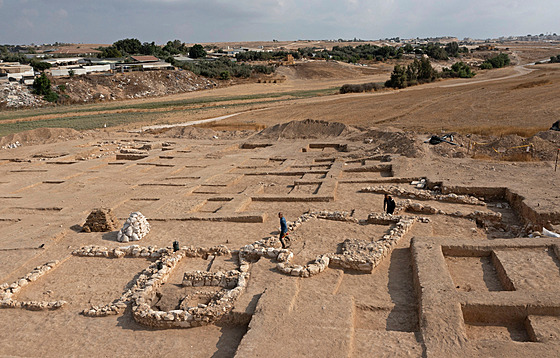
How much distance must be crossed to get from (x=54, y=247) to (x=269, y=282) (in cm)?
606

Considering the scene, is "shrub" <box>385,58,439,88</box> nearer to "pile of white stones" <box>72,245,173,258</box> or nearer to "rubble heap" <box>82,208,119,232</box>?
"rubble heap" <box>82,208,119,232</box>

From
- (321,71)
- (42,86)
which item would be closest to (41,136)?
(42,86)

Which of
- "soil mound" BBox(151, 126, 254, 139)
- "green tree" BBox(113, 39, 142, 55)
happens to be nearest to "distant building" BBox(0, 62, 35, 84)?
"soil mound" BBox(151, 126, 254, 139)

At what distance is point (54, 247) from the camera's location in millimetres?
10516

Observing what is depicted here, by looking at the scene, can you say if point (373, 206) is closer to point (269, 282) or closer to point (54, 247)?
point (269, 282)

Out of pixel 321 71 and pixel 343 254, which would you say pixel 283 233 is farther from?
pixel 321 71

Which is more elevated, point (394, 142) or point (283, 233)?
point (394, 142)

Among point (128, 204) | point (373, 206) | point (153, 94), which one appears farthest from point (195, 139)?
point (153, 94)

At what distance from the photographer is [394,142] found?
19922 millimetres

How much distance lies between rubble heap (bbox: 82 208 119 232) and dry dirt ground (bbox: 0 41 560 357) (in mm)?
281

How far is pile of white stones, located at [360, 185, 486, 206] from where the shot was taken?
491 inches

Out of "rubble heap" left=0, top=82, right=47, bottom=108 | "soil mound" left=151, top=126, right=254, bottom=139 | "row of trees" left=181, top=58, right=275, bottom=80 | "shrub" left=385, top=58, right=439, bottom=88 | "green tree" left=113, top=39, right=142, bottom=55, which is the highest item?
"green tree" left=113, top=39, right=142, bottom=55

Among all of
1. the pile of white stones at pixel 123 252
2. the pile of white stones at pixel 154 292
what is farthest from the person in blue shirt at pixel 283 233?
the pile of white stones at pixel 123 252

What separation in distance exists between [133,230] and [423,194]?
841cm
